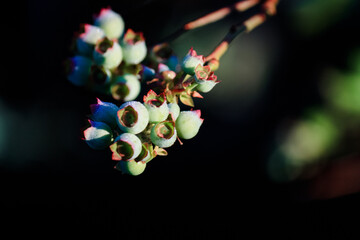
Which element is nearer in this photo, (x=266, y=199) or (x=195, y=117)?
(x=195, y=117)

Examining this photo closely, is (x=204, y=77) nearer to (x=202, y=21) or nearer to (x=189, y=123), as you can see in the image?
(x=189, y=123)

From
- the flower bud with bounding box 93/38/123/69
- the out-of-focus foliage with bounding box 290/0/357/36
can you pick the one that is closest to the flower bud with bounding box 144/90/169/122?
the flower bud with bounding box 93/38/123/69

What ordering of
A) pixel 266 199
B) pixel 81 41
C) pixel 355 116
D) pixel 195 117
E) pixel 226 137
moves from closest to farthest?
pixel 195 117, pixel 81 41, pixel 355 116, pixel 266 199, pixel 226 137

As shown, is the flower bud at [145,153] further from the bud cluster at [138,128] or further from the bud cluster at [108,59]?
the bud cluster at [108,59]

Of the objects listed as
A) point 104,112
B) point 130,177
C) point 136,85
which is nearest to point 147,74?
point 136,85

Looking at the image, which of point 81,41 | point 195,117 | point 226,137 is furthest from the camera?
point 226,137

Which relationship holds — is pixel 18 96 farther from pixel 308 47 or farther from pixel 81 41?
pixel 308 47

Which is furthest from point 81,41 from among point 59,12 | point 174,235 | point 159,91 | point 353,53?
point 353,53

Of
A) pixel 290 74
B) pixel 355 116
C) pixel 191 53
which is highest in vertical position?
pixel 290 74
